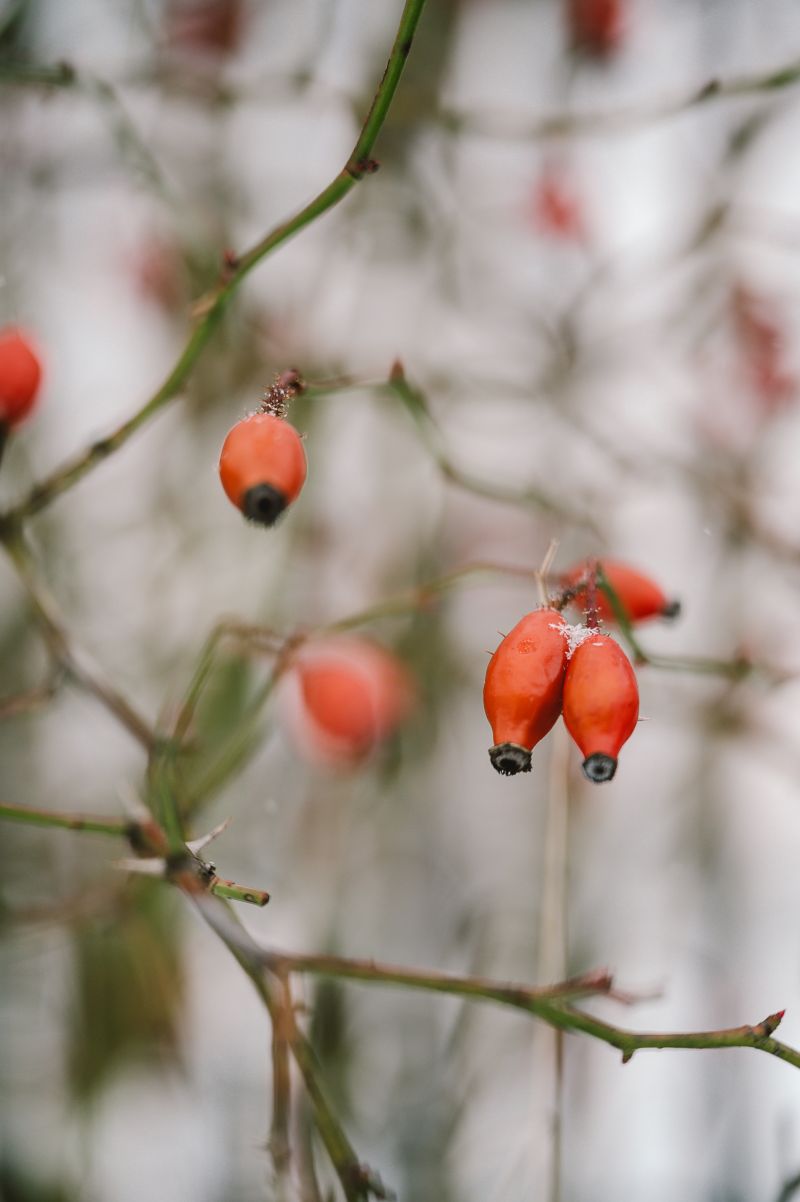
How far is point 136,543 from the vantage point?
10.1ft

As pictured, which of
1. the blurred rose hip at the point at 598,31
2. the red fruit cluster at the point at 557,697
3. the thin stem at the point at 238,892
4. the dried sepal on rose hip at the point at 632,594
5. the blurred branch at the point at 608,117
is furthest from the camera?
the blurred rose hip at the point at 598,31

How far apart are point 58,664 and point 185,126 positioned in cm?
245

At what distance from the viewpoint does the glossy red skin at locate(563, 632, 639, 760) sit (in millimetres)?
925

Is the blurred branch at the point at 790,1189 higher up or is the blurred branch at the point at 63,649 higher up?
the blurred branch at the point at 63,649

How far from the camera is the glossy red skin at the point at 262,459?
98cm

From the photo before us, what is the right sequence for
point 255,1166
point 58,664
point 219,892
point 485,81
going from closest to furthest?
point 219,892 < point 58,664 < point 255,1166 < point 485,81

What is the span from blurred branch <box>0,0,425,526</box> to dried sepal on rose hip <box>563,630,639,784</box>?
53 centimetres

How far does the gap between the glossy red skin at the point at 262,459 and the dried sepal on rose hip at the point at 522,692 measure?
269 mm

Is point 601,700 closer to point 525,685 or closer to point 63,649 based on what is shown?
point 525,685

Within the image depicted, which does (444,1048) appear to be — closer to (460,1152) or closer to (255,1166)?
(460,1152)

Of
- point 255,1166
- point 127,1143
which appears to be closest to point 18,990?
point 127,1143

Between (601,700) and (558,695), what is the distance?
59mm

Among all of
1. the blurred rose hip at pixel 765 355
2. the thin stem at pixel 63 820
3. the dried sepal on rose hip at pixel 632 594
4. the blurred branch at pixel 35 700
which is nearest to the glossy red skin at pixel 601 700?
the dried sepal on rose hip at pixel 632 594

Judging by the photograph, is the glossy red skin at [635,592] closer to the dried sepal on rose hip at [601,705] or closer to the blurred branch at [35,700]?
the dried sepal on rose hip at [601,705]
